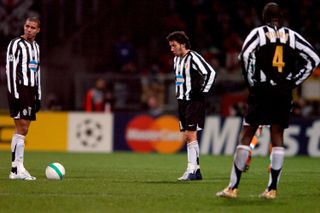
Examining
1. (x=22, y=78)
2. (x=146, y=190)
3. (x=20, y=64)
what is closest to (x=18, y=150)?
(x=22, y=78)

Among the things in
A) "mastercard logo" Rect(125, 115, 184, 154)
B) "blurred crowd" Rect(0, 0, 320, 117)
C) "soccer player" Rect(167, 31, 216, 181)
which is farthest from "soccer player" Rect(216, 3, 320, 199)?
"blurred crowd" Rect(0, 0, 320, 117)

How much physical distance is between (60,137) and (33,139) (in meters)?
0.65

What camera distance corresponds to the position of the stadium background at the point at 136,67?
803 inches

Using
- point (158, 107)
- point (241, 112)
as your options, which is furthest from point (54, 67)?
point (241, 112)

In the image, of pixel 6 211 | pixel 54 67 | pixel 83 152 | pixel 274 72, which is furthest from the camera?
pixel 54 67

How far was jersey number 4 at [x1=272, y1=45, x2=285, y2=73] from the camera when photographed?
9.04 m

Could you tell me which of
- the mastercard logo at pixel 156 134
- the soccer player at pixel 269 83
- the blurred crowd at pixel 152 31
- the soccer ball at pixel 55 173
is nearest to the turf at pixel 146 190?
the soccer ball at pixel 55 173

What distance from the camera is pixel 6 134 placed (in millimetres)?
20406

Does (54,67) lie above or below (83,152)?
above

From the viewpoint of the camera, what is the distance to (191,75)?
11992mm

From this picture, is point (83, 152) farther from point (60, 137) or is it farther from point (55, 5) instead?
point (55, 5)

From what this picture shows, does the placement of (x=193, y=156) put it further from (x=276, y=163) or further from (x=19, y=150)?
(x=276, y=163)

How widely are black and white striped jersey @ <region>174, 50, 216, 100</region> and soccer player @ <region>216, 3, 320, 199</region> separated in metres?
2.89

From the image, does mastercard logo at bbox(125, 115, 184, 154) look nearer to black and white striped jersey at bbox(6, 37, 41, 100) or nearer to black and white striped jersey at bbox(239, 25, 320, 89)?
black and white striped jersey at bbox(6, 37, 41, 100)
